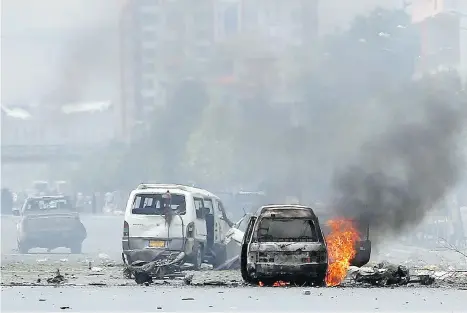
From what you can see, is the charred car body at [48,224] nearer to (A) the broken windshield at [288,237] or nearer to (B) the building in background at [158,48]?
(A) the broken windshield at [288,237]

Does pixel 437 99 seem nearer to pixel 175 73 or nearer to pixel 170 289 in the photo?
pixel 170 289

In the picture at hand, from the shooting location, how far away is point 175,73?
255 feet

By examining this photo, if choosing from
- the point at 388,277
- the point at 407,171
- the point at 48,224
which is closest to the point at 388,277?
the point at 388,277

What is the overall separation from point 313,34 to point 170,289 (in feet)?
158

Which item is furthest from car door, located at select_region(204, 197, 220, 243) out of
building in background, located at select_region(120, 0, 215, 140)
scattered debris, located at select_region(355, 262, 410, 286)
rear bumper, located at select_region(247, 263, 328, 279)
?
building in background, located at select_region(120, 0, 215, 140)

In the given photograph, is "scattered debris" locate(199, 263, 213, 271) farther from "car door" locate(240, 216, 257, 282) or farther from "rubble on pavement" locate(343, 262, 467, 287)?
"car door" locate(240, 216, 257, 282)

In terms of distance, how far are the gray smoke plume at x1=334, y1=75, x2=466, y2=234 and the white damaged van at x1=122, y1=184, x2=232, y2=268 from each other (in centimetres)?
489

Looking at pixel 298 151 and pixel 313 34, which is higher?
pixel 313 34

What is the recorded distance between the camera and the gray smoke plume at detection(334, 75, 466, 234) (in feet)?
113

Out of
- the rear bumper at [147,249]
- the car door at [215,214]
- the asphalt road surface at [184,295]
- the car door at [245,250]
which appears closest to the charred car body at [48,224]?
the asphalt road surface at [184,295]

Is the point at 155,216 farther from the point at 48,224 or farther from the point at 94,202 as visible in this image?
the point at 94,202

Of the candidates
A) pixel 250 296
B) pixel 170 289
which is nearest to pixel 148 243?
pixel 170 289

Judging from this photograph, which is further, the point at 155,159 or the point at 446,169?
the point at 155,159

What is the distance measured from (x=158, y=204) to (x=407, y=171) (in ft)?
33.0
